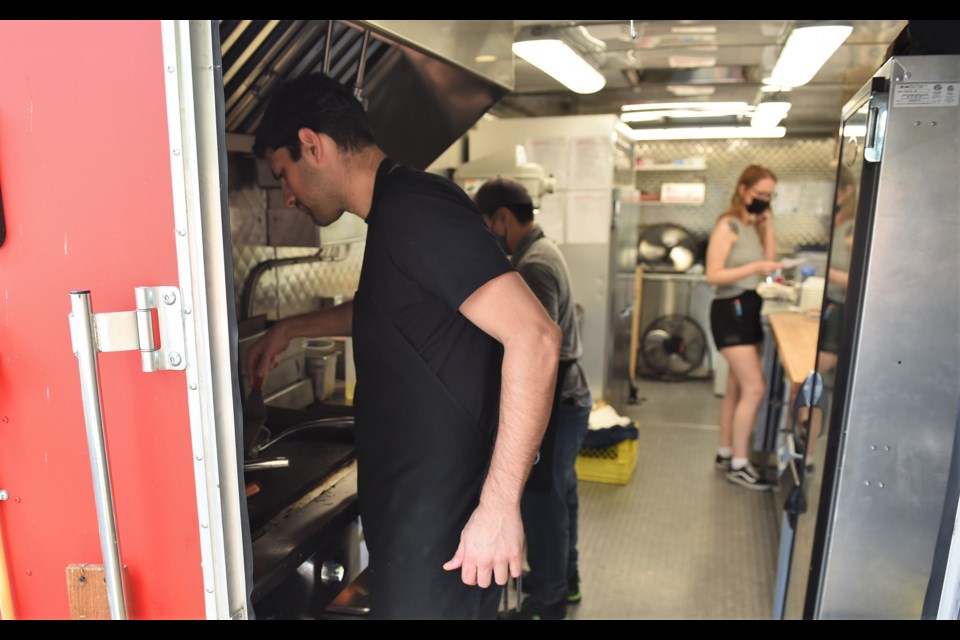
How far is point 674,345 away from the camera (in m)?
7.45

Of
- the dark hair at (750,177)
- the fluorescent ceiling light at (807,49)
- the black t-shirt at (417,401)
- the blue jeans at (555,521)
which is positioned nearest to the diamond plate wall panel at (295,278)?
the black t-shirt at (417,401)

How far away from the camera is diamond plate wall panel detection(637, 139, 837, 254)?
7.97m

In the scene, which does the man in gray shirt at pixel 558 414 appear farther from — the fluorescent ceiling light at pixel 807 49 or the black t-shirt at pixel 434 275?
the fluorescent ceiling light at pixel 807 49

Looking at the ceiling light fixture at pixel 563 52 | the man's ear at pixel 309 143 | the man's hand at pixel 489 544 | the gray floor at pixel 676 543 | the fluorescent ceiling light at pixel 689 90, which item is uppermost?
the fluorescent ceiling light at pixel 689 90

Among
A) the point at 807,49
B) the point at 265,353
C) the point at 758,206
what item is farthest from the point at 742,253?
the point at 265,353

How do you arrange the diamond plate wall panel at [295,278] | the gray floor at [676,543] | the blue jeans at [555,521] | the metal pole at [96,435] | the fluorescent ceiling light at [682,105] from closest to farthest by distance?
the metal pole at [96,435] → the diamond plate wall panel at [295,278] → the blue jeans at [555,521] → the gray floor at [676,543] → the fluorescent ceiling light at [682,105]

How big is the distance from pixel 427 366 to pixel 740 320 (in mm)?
3333

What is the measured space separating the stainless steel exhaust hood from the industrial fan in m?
5.04

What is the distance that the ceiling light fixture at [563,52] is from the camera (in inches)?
134

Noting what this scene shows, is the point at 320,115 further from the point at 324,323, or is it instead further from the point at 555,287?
the point at 555,287

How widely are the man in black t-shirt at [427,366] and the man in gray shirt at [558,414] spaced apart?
3.98ft
